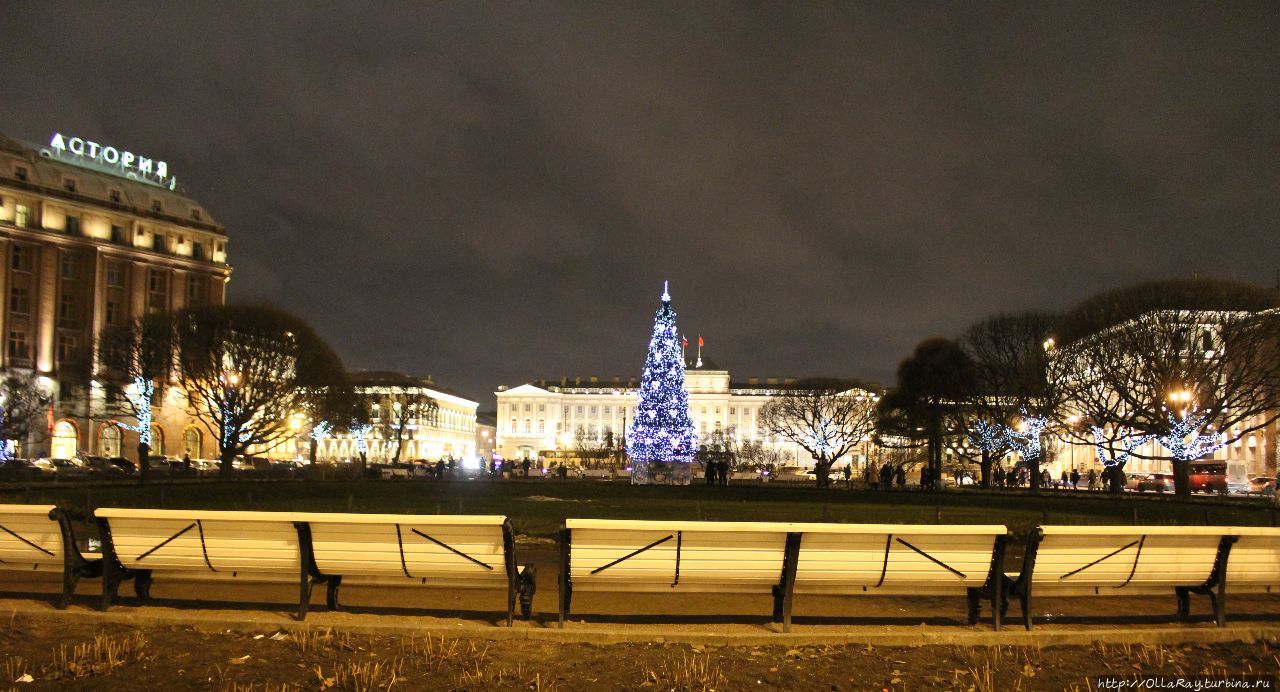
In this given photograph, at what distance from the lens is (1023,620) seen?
10039 mm

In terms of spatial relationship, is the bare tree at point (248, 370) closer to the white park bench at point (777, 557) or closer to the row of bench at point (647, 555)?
the row of bench at point (647, 555)

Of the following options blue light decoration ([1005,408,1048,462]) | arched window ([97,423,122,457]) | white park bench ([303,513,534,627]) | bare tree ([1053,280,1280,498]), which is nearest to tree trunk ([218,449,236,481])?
arched window ([97,423,122,457])

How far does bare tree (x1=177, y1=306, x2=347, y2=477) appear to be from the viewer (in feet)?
182

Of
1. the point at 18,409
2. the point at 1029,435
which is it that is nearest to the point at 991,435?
the point at 1029,435

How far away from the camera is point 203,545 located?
9742mm

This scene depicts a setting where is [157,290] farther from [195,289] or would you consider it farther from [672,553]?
[672,553]

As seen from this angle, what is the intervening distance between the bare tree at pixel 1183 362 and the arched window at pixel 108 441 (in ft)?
229

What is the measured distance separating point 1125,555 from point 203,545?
907 cm

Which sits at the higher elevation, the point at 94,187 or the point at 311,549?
the point at 94,187

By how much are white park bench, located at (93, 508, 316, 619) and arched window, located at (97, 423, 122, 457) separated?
76.7 meters

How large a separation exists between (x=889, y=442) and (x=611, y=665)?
253 ft

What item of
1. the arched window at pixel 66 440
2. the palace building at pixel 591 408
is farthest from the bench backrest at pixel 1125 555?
the palace building at pixel 591 408

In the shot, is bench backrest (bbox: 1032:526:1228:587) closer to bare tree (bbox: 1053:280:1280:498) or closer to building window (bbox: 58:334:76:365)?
bare tree (bbox: 1053:280:1280:498)

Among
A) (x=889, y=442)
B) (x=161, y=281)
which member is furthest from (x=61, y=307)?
(x=889, y=442)
